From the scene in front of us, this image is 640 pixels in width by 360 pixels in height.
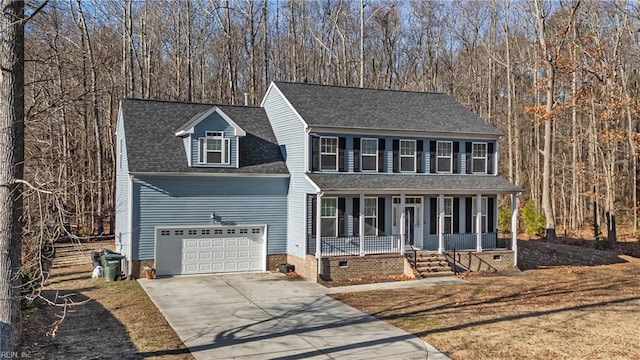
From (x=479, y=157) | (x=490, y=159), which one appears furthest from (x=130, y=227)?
(x=490, y=159)

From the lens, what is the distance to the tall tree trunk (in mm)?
8148

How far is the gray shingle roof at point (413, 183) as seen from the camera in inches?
831

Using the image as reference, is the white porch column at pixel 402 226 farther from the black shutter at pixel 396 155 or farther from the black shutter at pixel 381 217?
the black shutter at pixel 396 155

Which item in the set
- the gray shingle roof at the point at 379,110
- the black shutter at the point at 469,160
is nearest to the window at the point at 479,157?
the black shutter at the point at 469,160

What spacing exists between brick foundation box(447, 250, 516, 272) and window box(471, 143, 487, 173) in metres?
3.84

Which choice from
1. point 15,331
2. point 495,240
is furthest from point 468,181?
point 15,331

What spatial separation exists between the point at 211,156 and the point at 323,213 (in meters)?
5.00

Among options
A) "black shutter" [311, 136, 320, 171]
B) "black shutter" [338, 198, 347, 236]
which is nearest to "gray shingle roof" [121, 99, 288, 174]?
"black shutter" [311, 136, 320, 171]

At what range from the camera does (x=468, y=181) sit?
23.6 meters

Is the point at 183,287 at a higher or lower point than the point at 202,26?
lower

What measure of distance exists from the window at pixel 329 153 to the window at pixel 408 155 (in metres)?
3.07

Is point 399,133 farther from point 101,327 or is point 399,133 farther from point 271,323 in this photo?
point 101,327

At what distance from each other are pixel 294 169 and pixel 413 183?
16.1ft

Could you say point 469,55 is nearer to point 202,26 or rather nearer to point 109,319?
point 202,26
